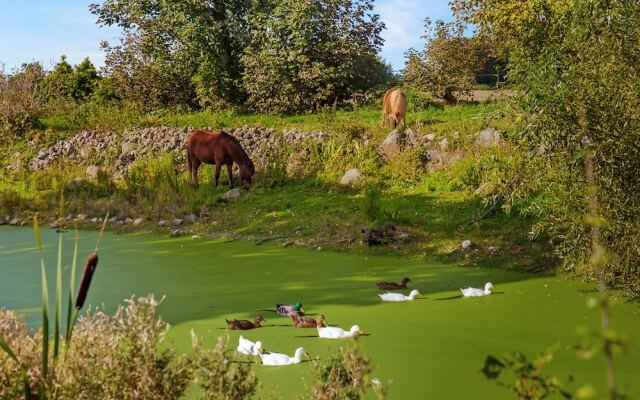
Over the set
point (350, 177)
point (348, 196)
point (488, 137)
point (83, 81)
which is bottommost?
point (348, 196)

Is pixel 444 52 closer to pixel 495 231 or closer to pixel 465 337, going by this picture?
pixel 495 231

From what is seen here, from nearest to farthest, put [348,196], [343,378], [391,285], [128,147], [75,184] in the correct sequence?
[343,378] → [391,285] → [348,196] → [75,184] → [128,147]

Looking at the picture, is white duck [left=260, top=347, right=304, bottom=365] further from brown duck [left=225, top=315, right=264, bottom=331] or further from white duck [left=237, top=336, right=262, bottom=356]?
brown duck [left=225, top=315, right=264, bottom=331]

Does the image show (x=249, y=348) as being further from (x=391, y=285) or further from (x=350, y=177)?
(x=350, y=177)

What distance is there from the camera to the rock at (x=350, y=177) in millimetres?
12531

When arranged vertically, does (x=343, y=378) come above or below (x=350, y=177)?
below

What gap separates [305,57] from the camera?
1811 centimetres

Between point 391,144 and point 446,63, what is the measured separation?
7869 mm

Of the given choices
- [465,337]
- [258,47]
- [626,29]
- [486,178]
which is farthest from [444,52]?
[465,337]

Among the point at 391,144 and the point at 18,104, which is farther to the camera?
the point at 18,104

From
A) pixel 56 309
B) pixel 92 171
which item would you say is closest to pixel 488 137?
pixel 92 171

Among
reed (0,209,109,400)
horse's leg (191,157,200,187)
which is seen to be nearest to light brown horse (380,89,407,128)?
horse's leg (191,157,200,187)

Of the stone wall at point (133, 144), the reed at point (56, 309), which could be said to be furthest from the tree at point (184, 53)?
the reed at point (56, 309)

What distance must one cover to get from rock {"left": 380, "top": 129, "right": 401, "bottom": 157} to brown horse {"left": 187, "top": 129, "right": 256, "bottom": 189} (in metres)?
2.43
